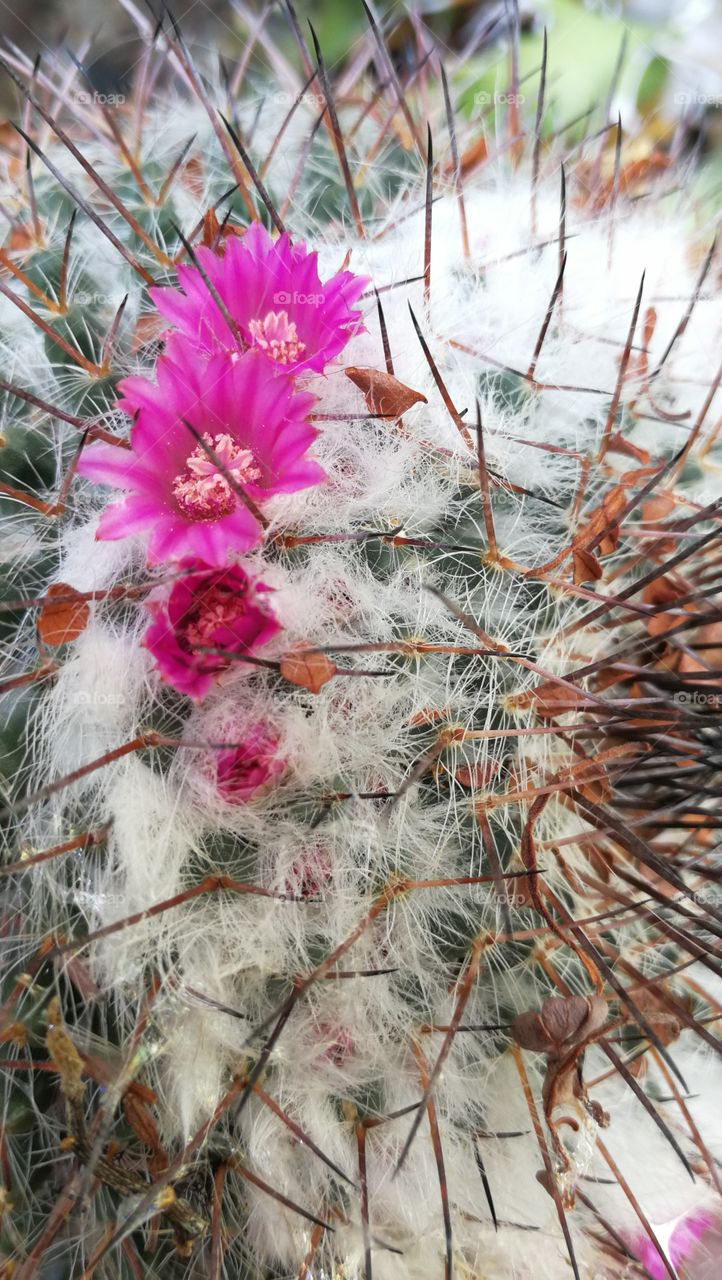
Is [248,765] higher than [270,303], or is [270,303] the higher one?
[270,303]

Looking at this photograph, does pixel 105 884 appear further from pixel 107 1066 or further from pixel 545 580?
pixel 545 580

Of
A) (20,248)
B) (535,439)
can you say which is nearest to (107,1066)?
(535,439)

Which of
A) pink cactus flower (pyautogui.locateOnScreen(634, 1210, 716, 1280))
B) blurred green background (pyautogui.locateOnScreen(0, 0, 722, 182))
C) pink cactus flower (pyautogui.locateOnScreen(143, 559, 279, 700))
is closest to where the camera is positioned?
pink cactus flower (pyautogui.locateOnScreen(143, 559, 279, 700))

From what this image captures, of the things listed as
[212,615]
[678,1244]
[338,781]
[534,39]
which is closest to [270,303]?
[212,615]

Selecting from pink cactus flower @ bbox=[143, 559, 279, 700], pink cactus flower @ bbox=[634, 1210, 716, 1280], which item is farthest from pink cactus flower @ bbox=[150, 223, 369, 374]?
pink cactus flower @ bbox=[634, 1210, 716, 1280]

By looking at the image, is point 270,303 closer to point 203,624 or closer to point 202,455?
point 202,455

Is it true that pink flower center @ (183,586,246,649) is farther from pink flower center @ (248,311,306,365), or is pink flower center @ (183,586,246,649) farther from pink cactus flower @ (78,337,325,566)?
pink flower center @ (248,311,306,365)

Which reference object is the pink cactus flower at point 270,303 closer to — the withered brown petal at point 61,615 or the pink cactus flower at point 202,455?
the pink cactus flower at point 202,455
